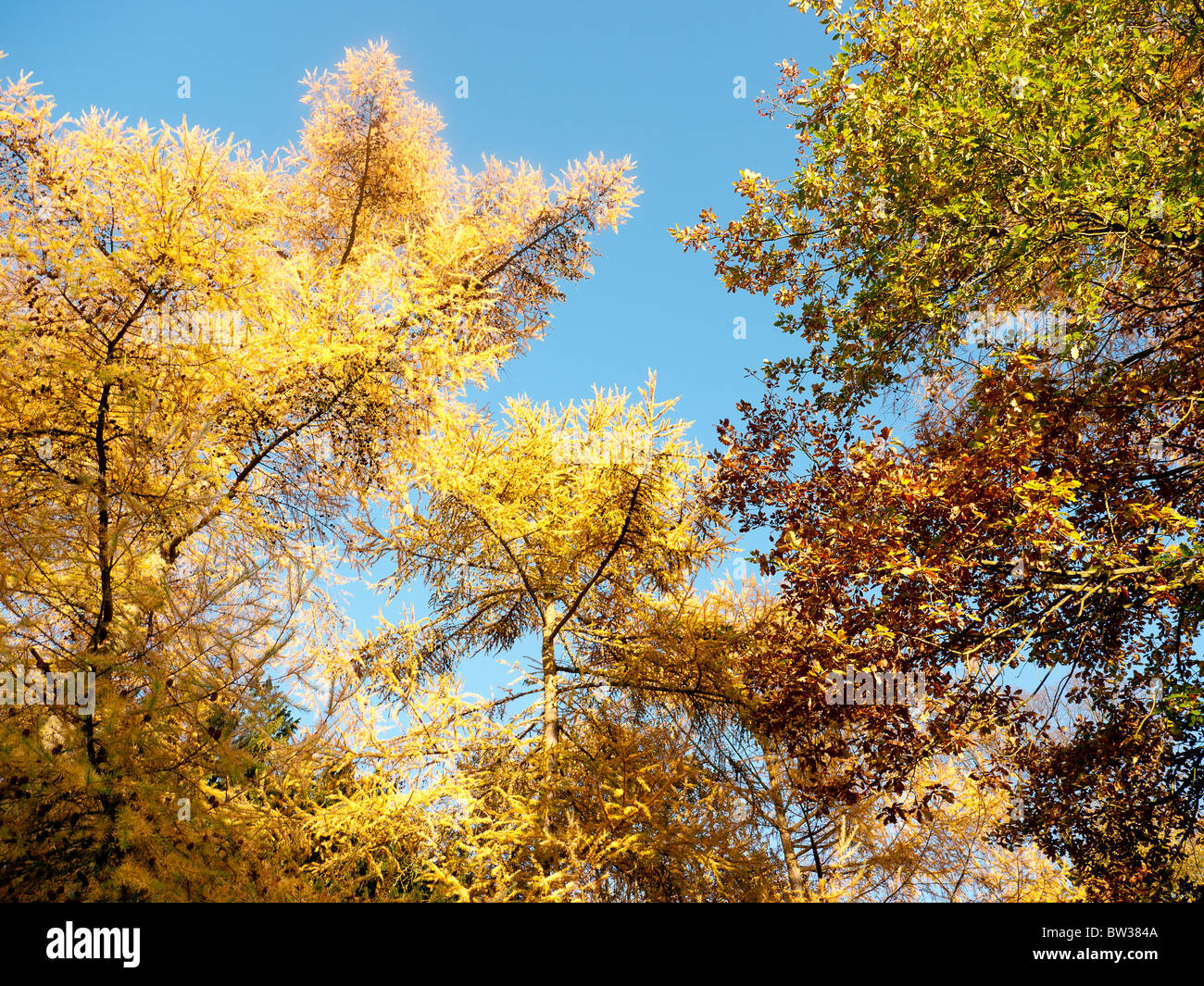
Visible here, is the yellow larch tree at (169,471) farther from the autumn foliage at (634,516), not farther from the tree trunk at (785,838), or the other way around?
the tree trunk at (785,838)

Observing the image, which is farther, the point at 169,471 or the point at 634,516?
the point at 634,516

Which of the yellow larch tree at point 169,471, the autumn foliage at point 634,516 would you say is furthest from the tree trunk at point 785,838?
the yellow larch tree at point 169,471

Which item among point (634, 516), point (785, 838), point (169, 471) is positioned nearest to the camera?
point (169, 471)

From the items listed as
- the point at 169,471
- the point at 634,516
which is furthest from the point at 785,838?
the point at 169,471

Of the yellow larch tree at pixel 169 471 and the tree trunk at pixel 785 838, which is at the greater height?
the yellow larch tree at pixel 169 471

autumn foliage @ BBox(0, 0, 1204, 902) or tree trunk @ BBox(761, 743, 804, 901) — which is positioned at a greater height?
autumn foliage @ BBox(0, 0, 1204, 902)

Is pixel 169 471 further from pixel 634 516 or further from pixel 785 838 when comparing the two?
pixel 785 838

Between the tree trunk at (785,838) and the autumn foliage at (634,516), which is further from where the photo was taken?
the tree trunk at (785,838)

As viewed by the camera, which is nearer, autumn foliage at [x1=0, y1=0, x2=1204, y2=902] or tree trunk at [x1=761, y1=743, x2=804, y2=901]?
autumn foliage at [x1=0, y1=0, x2=1204, y2=902]

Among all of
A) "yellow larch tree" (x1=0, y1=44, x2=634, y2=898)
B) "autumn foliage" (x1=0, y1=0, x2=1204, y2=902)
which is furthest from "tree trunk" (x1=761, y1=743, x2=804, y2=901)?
"yellow larch tree" (x1=0, y1=44, x2=634, y2=898)

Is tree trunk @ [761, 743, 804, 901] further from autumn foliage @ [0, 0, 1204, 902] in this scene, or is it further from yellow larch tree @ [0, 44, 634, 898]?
yellow larch tree @ [0, 44, 634, 898]

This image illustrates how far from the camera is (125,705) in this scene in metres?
4.26

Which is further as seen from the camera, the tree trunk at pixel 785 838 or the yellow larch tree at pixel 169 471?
the tree trunk at pixel 785 838

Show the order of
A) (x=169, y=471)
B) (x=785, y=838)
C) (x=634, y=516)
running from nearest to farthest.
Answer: (x=169, y=471) → (x=634, y=516) → (x=785, y=838)
